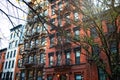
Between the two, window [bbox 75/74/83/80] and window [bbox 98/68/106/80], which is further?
window [bbox 75/74/83/80]

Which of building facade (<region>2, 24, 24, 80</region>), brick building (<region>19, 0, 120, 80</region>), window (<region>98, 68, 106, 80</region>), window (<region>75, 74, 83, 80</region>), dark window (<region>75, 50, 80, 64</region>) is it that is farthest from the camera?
building facade (<region>2, 24, 24, 80</region>)

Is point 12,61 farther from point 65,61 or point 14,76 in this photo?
point 65,61

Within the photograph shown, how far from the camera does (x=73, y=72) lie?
23781mm

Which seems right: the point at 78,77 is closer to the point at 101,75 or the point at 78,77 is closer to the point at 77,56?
the point at 77,56

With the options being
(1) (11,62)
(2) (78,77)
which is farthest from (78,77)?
(1) (11,62)

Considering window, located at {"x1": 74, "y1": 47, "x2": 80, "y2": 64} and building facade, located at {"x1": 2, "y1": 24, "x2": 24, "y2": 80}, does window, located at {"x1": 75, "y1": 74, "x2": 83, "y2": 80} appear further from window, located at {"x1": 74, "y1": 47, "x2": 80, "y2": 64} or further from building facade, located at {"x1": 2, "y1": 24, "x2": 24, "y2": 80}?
building facade, located at {"x1": 2, "y1": 24, "x2": 24, "y2": 80}

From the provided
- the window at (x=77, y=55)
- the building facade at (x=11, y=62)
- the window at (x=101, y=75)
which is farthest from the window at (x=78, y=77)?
the building facade at (x=11, y=62)

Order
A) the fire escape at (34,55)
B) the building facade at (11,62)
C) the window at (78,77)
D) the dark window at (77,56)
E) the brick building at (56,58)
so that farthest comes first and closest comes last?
1. the building facade at (11,62)
2. the fire escape at (34,55)
3. the dark window at (77,56)
4. the window at (78,77)
5. the brick building at (56,58)

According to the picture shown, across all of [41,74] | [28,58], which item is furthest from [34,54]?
[41,74]

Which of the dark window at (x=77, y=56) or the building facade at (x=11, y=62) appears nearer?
the dark window at (x=77, y=56)

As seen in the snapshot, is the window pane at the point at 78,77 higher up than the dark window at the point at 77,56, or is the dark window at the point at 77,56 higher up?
the dark window at the point at 77,56

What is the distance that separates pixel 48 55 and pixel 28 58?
20.9ft

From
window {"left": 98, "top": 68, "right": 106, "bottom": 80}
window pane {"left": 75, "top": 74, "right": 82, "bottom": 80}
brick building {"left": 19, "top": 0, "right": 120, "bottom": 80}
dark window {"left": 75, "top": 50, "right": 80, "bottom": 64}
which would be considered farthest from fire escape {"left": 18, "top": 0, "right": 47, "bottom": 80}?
window {"left": 98, "top": 68, "right": 106, "bottom": 80}

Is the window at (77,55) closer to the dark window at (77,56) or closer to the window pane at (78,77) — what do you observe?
the dark window at (77,56)
